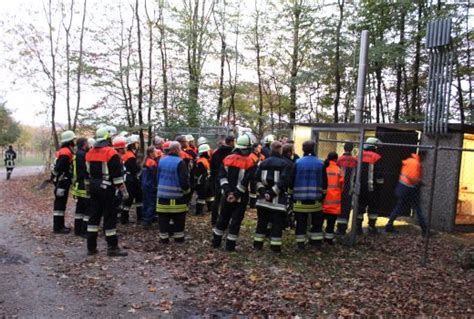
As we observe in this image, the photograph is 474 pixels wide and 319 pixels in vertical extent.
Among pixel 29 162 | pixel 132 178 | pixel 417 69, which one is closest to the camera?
pixel 132 178

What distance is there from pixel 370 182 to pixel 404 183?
0.99 metres

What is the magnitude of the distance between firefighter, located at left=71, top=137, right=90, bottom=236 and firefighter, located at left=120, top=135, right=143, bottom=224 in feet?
4.29

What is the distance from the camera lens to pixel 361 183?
8.98m

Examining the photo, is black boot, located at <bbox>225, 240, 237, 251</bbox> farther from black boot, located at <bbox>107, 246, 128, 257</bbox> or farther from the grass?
the grass

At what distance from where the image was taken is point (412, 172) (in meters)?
9.15

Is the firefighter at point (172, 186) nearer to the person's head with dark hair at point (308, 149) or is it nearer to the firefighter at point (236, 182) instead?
the firefighter at point (236, 182)

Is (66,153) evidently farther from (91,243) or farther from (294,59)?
(294,59)

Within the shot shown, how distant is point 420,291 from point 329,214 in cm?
247

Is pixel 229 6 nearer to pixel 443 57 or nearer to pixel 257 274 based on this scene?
pixel 443 57

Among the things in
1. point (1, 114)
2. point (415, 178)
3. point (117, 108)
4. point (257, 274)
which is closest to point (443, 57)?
point (415, 178)

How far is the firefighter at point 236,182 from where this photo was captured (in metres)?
7.43

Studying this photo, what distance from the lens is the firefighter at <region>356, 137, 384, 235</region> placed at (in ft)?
28.9

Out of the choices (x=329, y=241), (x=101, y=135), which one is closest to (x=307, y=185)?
(x=329, y=241)

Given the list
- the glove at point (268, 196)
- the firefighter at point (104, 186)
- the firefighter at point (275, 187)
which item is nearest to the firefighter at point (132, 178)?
the firefighter at point (104, 186)
